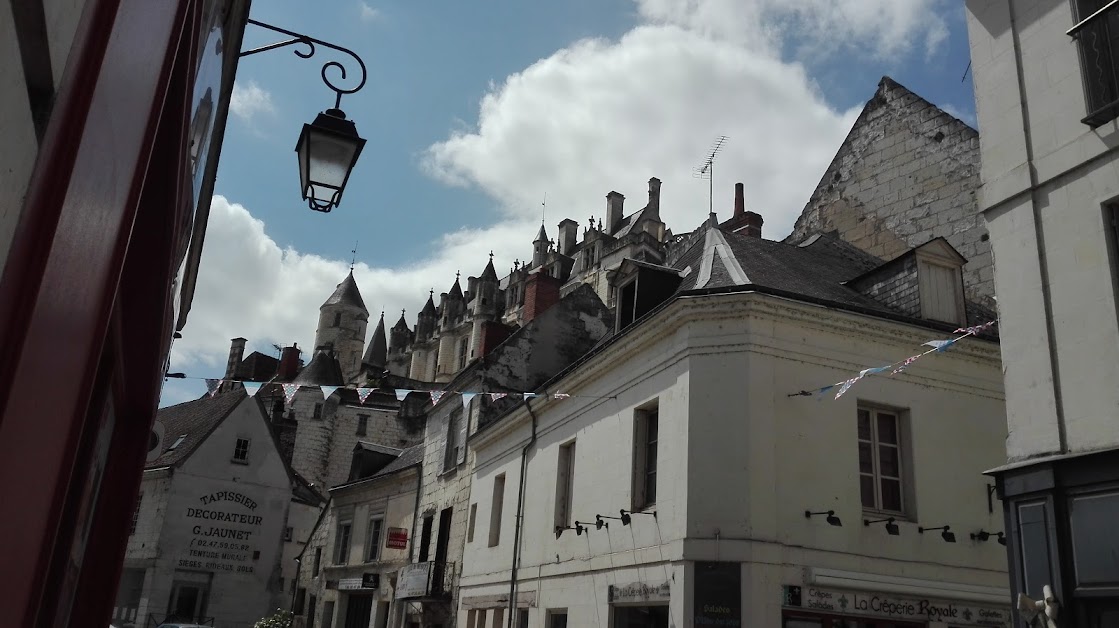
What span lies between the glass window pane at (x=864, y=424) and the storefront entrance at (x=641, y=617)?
3.49 metres

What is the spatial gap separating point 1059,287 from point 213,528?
27.9 m

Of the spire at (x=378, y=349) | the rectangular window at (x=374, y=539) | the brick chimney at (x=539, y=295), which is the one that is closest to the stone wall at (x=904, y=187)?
the brick chimney at (x=539, y=295)

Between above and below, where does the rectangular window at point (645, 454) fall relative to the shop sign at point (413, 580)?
above

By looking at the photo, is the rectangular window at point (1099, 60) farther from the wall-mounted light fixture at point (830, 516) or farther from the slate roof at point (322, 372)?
the slate roof at point (322, 372)

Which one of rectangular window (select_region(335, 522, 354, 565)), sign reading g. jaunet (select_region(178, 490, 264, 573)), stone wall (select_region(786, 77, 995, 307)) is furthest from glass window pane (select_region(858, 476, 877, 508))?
sign reading g. jaunet (select_region(178, 490, 264, 573))

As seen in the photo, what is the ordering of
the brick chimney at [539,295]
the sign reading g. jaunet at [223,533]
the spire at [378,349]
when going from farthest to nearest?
the spire at [378,349]
the sign reading g. jaunet at [223,533]
the brick chimney at [539,295]

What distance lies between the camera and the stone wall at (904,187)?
51.9ft

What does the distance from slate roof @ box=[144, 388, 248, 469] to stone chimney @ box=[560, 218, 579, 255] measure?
124 ft

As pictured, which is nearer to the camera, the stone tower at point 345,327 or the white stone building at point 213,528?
the white stone building at point 213,528

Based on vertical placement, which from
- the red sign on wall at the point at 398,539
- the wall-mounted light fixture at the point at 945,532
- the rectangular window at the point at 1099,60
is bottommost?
the wall-mounted light fixture at the point at 945,532

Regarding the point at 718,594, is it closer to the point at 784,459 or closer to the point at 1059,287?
the point at 784,459

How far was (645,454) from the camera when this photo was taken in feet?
41.2

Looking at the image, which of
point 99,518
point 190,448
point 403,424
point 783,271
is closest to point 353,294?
point 403,424

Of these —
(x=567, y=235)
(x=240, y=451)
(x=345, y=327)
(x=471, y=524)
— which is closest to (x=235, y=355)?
(x=345, y=327)
